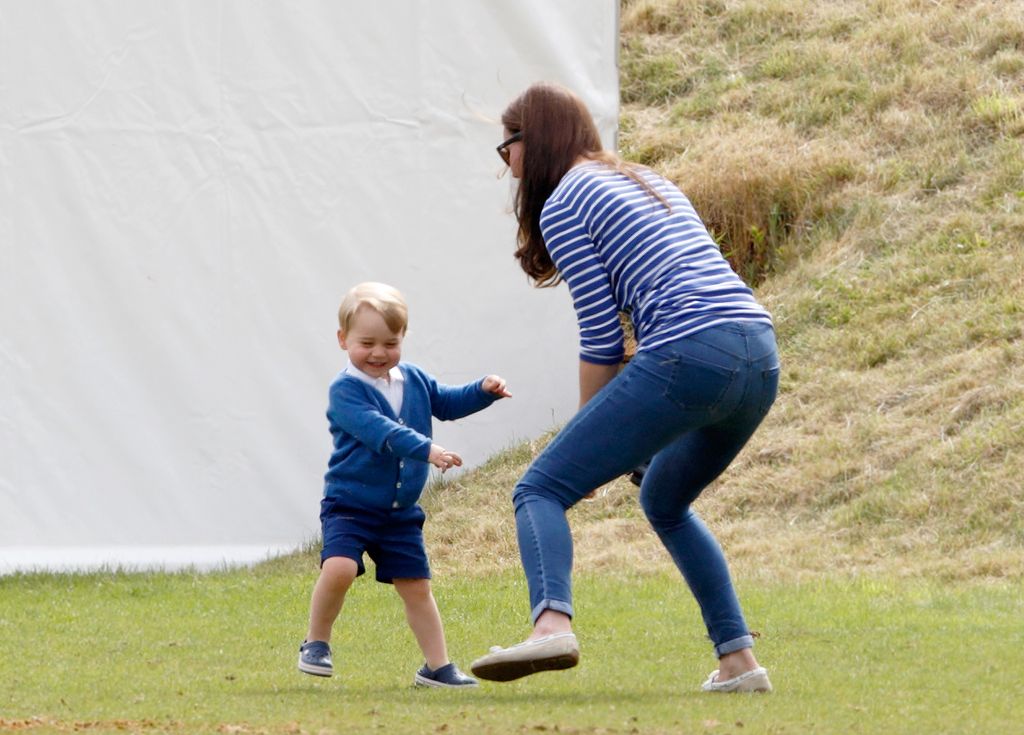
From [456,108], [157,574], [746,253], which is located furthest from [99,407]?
[746,253]

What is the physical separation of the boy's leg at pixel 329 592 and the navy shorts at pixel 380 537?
0.03 m

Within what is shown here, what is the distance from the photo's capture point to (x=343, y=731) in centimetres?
425

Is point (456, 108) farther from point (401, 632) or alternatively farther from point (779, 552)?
point (401, 632)

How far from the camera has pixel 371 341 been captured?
521cm

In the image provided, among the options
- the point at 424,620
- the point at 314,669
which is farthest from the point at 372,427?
the point at 314,669

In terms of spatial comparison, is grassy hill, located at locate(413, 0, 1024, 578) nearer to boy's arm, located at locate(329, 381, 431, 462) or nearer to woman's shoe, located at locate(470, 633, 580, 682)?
boy's arm, located at locate(329, 381, 431, 462)

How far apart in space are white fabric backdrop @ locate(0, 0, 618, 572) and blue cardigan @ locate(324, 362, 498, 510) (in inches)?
158

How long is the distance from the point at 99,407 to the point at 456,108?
263 centimetres

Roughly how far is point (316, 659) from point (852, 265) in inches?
272

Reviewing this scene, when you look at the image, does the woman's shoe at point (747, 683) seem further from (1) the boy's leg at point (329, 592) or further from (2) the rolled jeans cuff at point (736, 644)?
(1) the boy's leg at point (329, 592)

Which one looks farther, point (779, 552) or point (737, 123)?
point (737, 123)

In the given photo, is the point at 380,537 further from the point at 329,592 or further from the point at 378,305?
the point at 378,305

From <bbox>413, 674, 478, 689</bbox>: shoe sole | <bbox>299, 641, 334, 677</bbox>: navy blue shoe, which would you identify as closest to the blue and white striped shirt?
<bbox>413, 674, 478, 689</bbox>: shoe sole

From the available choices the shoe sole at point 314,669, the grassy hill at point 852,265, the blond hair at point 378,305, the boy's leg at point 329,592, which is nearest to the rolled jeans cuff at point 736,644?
the boy's leg at point 329,592
